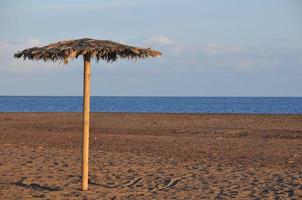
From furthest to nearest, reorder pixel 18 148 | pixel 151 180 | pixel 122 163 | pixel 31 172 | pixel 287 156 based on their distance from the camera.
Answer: pixel 18 148, pixel 287 156, pixel 122 163, pixel 31 172, pixel 151 180

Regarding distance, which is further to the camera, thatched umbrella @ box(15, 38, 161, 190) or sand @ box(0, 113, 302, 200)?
sand @ box(0, 113, 302, 200)

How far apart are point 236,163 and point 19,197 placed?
244 inches

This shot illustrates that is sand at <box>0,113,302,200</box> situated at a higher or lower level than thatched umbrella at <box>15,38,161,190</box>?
lower

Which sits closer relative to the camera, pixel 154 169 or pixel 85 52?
pixel 85 52

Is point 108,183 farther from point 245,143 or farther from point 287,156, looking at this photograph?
point 245,143

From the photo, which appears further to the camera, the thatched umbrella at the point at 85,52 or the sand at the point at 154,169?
the sand at the point at 154,169

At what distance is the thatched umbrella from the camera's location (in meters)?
9.23

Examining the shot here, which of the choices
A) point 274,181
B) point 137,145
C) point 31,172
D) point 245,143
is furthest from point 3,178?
point 245,143

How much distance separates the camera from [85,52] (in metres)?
9.16

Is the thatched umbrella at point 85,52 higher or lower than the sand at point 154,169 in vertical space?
higher

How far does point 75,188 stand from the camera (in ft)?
34.3

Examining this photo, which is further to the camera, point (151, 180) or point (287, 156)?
point (287, 156)

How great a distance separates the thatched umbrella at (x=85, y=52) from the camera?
923 cm

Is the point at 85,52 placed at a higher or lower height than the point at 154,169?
higher
